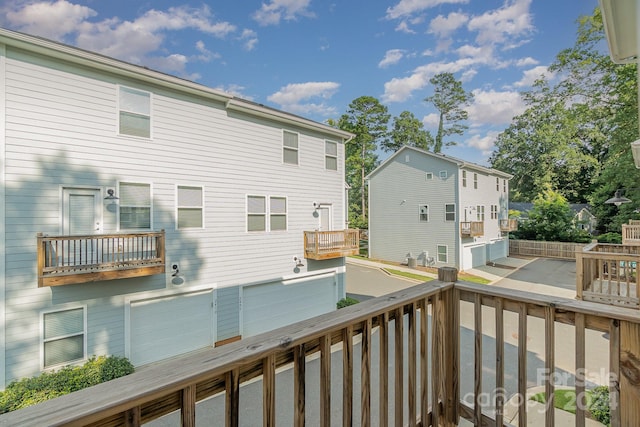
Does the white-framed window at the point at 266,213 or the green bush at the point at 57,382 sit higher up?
the white-framed window at the point at 266,213

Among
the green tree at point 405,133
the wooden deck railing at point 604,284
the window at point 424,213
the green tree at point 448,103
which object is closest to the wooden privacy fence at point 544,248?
the window at point 424,213

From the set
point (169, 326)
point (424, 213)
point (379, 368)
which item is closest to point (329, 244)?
point (169, 326)

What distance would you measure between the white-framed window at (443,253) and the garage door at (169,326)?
12.6 m

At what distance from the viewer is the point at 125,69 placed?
5777mm

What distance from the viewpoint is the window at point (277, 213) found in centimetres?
804

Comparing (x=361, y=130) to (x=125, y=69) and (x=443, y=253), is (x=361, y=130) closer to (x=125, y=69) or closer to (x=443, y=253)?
(x=443, y=253)

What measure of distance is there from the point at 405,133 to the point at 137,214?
82.8ft

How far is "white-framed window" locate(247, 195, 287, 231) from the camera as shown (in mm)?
7691

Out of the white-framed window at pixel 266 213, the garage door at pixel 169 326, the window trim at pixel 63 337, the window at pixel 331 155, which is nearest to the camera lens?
the window trim at pixel 63 337

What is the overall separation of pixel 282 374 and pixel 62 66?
280 inches

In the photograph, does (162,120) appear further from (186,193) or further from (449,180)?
(449,180)

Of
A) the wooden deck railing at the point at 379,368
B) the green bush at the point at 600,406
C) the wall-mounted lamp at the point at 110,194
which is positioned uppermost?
the wall-mounted lamp at the point at 110,194

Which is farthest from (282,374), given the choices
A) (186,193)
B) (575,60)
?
(575,60)

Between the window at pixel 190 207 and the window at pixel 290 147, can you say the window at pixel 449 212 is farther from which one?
the window at pixel 190 207
